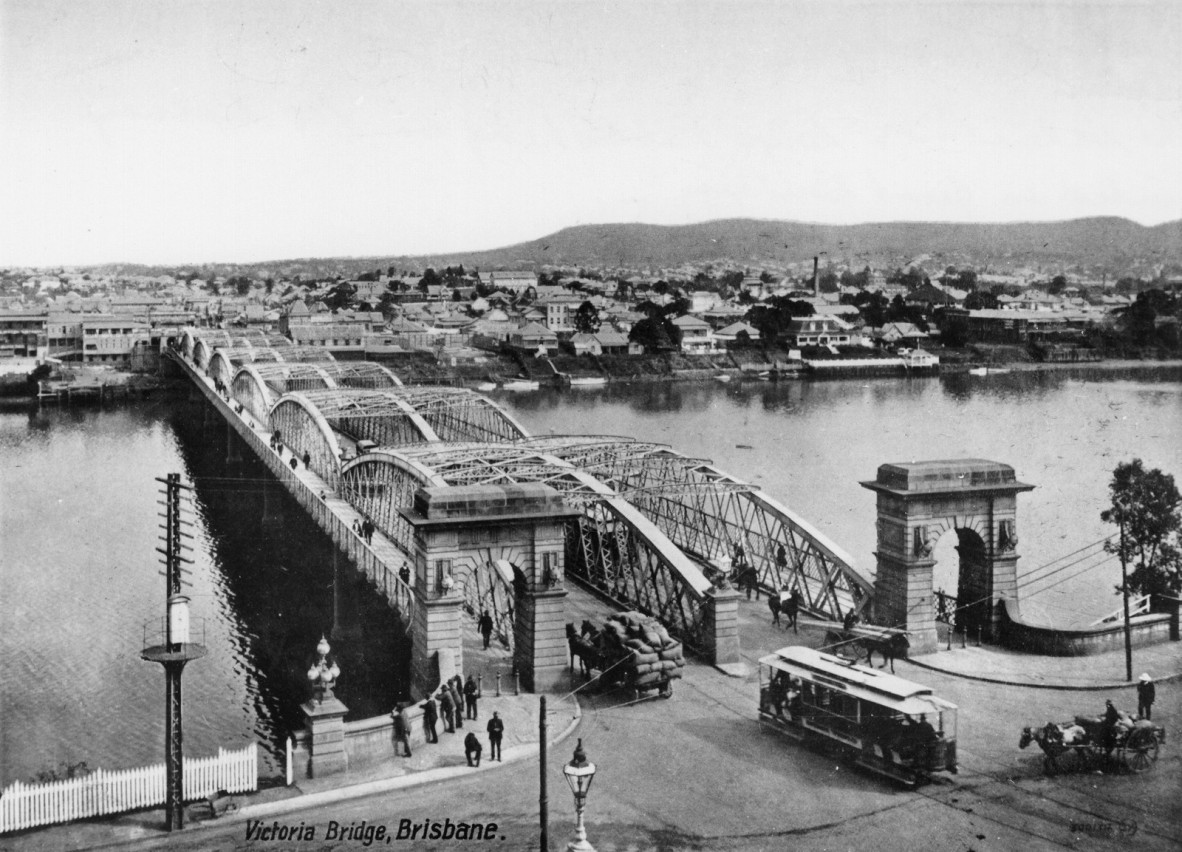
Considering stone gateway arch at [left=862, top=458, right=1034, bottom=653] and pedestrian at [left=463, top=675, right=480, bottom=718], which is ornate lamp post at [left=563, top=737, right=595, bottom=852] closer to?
pedestrian at [left=463, top=675, right=480, bottom=718]

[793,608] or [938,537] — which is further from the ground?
[938,537]

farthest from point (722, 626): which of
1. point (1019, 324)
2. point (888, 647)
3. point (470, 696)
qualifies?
point (1019, 324)

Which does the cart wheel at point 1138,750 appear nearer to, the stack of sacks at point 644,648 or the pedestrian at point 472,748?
the stack of sacks at point 644,648

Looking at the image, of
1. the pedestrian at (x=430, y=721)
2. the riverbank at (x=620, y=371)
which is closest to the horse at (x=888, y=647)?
the pedestrian at (x=430, y=721)

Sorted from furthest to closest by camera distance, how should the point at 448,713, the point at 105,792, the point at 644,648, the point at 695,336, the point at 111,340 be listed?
the point at 695,336 → the point at 111,340 → the point at 644,648 → the point at 448,713 → the point at 105,792

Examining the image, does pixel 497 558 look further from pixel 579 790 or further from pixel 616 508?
pixel 579 790

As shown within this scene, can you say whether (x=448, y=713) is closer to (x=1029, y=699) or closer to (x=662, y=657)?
(x=662, y=657)
